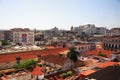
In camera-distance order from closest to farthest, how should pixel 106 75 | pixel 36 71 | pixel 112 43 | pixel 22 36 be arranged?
A: pixel 106 75 < pixel 36 71 < pixel 112 43 < pixel 22 36

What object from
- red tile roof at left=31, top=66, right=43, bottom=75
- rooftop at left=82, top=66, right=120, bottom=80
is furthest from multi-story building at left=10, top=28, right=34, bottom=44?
rooftop at left=82, top=66, right=120, bottom=80

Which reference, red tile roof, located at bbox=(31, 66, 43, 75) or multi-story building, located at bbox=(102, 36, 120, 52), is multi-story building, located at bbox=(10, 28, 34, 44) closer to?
multi-story building, located at bbox=(102, 36, 120, 52)

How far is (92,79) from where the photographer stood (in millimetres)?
5961

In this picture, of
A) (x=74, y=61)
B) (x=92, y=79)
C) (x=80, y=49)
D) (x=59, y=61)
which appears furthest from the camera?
(x=80, y=49)

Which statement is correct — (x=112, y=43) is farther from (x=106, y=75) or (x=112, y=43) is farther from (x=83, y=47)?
(x=106, y=75)

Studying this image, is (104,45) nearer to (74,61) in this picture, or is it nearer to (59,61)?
(74,61)

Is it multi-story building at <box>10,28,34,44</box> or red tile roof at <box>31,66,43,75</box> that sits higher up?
multi-story building at <box>10,28,34,44</box>

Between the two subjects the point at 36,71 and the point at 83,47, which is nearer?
the point at 36,71

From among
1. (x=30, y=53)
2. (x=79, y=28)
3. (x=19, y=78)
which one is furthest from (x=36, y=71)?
(x=79, y=28)

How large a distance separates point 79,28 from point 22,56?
→ 47888 millimetres

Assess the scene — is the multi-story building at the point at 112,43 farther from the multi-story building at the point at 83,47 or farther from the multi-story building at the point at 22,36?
the multi-story building at the point at 22,36

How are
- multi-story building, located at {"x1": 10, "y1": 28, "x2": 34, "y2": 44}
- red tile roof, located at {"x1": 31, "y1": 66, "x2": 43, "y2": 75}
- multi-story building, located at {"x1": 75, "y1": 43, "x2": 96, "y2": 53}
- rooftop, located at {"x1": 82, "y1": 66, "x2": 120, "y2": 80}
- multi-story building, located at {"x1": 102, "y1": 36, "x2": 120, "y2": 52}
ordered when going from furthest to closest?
multi-story building, located at {"x1": 10, "y1": 28, "x2": 34, "y2": 44} → multi-story building, located at {"x1": 102, "y1": 36, "x2": 120, "y2": 52} → multi-story building, located at {"x1": 75, "y1": 43, "x2": 96, "y2": 53} → red tile roof, located at {"x1": 31, "y1": 66, "x2": 43, "y2": 75} → rooftop, located at {"x1": 82, "y1": 66, "x2": 120, "y2": 80}

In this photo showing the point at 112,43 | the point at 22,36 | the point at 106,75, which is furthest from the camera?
the point at 22,36

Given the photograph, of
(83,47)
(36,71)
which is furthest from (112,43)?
(36,71)
